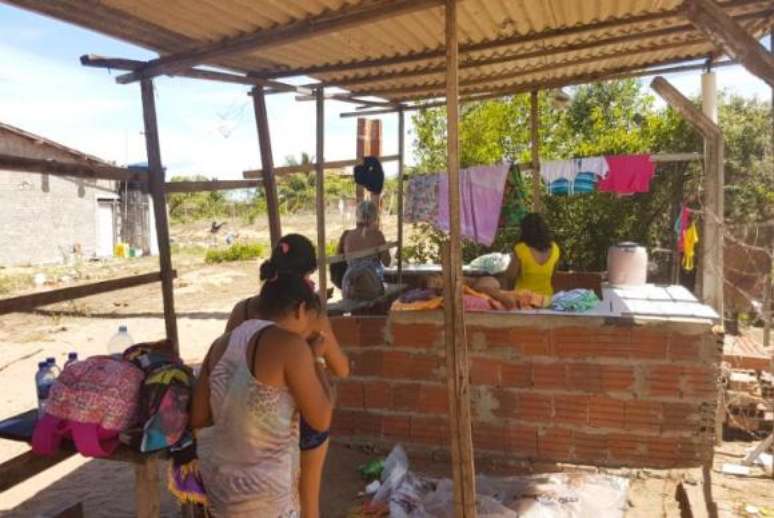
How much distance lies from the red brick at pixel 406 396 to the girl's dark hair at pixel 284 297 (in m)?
2.39

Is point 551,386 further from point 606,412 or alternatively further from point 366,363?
point 366,363

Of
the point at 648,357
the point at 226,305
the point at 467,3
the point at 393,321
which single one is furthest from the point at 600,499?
the point at 226,305

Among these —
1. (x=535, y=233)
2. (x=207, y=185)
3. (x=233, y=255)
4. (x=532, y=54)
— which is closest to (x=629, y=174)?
(x=535, y=233)

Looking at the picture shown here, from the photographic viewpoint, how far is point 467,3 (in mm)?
3590

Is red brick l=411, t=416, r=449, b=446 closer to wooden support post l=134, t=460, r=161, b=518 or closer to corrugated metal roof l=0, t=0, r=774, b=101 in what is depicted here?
wooden support post l=134, t=460, r=161, b=518

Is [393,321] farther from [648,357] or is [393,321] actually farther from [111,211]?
[111,211]

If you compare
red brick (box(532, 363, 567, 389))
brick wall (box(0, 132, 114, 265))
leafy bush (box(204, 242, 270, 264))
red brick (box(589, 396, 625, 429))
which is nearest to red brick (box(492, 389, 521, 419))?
red brick (box(532, 363, 567, 389))

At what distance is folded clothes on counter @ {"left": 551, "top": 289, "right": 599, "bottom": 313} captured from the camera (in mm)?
4406

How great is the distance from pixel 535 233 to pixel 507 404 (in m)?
1.49

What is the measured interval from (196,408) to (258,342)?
465 mm

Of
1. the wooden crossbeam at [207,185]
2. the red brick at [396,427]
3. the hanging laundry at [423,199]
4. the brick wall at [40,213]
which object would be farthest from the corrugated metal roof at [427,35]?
the brick wall at [40,213]

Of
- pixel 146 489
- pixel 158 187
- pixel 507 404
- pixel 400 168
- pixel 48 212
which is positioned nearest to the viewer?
pixel 146 489

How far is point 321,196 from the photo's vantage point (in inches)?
196

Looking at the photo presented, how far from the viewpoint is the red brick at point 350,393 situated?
475 centimetres
